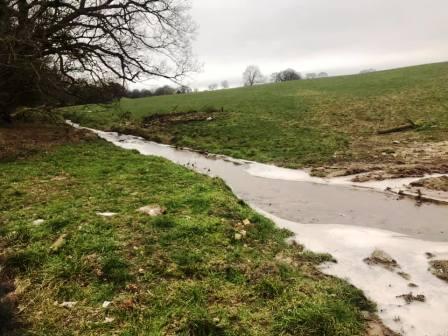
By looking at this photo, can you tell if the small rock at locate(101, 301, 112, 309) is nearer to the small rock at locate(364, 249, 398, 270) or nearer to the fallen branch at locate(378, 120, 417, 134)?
the small rock at locate(364, 249, 398, 270)

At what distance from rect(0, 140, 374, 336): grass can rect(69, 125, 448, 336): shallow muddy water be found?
0.55 metres

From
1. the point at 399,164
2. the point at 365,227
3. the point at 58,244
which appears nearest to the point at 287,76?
the point at 399,164

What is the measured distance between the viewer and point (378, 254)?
802 cm

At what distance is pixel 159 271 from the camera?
22.7 ft

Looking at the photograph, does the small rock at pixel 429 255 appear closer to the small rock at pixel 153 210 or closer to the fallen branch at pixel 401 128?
the small rock at pixel 153 210

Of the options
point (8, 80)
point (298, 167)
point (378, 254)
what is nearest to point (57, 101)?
point (8, 80)

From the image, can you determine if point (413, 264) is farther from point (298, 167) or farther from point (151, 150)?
point (151, 150)

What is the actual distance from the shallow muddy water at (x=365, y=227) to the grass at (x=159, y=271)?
0.55m

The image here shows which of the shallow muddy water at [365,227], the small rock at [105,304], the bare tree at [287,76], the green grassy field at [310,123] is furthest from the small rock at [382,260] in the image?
the bare tree at [287,76]

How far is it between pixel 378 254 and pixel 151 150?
1504cm

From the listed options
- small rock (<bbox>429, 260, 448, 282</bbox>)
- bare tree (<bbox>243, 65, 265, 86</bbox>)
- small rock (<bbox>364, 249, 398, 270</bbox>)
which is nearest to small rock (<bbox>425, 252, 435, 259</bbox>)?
small rock (<bbox>429, 260, 448, 282</bbox>)

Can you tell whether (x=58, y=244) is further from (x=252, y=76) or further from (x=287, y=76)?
(x=252, y=76)

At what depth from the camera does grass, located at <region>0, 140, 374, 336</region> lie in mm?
5684

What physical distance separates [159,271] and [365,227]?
5.23m
